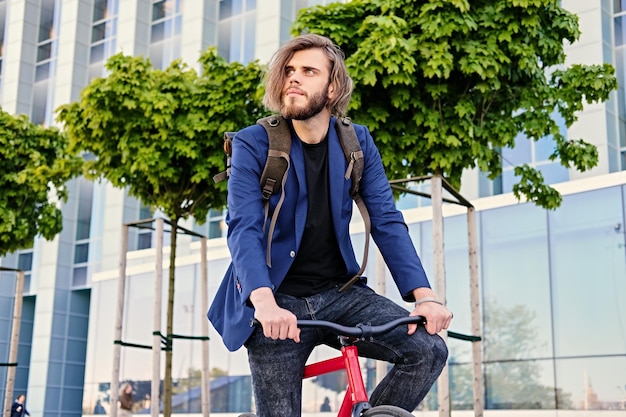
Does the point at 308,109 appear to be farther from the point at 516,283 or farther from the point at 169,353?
the point at 516,283

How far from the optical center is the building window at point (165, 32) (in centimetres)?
2738

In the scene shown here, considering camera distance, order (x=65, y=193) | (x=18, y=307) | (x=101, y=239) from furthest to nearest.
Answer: (x=101, y=239) → (x=65, y=193) → (x=18, y=307)

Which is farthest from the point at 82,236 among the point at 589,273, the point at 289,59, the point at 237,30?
the point at 289,59

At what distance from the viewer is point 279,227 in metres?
3.16

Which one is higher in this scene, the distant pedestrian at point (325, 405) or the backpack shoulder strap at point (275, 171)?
the backpack shoulder strap at point (275, 171)

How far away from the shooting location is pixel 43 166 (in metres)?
13.8

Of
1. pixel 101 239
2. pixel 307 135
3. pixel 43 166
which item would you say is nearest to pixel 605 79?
pixel 307 135

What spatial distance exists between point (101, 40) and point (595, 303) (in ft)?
63.7

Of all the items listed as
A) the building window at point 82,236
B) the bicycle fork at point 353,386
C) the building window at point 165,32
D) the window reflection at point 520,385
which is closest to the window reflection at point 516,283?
the window reflection at point 520,385

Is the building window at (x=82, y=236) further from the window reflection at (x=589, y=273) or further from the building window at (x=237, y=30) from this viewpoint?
the window reflection at (x=589, y=273)

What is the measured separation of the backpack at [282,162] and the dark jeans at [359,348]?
109 millimetres

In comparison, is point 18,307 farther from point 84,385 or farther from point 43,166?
point 84,385

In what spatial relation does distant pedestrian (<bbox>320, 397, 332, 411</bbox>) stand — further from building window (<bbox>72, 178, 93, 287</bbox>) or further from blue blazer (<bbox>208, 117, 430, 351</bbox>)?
blue blazer (<bbox>208, 117, 430, 351</bbox>)

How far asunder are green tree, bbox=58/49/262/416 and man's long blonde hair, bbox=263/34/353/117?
722cm
